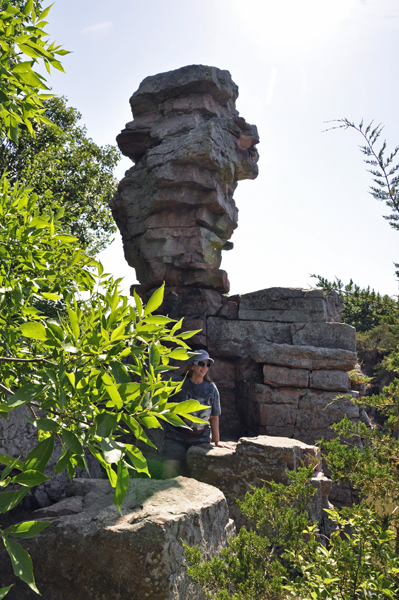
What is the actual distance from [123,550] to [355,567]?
5.65ft

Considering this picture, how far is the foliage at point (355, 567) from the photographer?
1.88m

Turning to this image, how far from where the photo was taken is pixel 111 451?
112cm

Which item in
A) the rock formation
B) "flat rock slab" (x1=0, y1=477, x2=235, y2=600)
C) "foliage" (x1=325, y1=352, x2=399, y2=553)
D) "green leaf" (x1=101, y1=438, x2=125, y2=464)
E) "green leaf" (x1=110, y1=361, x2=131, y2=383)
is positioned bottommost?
"flat rock slab" (x1=0, y1=477, x2=235, y2=600)

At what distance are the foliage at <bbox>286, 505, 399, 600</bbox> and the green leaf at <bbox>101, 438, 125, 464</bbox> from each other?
1.42m

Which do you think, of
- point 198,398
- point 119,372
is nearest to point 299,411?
point 198,398

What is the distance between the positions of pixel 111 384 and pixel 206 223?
970 cm

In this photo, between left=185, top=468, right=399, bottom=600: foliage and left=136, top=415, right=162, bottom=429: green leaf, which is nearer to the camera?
left=136, top=415, right=162, bottom=429: green leaf

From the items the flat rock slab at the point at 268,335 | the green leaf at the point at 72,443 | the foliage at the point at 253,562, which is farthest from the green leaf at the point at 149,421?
the flat rock slab at the point at 268,335

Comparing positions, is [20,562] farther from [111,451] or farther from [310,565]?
[310,565]

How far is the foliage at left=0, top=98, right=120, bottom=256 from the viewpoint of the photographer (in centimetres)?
1335

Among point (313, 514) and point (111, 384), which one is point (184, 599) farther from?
point (111, 384)

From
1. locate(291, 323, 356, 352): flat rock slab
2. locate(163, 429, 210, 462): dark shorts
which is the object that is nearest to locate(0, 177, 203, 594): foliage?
locate(163, 429, 210, 462): dark shorts

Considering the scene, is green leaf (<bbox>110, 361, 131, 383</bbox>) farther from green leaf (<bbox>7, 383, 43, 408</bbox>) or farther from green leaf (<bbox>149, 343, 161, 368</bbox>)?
green leaf (<bbox>7, 383, 43, 408</bbox>)

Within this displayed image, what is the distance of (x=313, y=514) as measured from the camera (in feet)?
14.8
